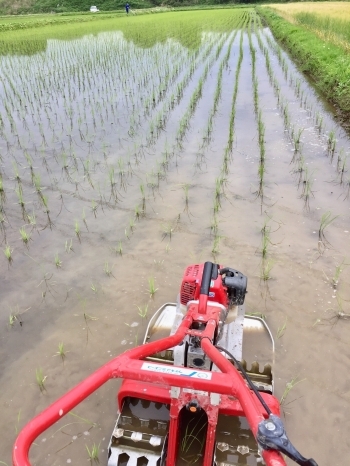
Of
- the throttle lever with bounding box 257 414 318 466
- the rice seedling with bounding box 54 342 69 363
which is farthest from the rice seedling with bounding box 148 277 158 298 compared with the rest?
the throttle lever with bounding box 257 414 318 466

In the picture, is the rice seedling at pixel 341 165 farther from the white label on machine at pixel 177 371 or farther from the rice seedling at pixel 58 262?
the white label on machine at pixel 177 371

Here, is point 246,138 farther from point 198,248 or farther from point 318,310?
point 318,310

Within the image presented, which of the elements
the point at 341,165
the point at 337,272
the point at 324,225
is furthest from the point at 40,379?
the point at 341,165

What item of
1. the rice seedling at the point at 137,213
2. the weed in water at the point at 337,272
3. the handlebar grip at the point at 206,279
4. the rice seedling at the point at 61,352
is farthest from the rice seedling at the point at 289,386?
the rice seedling at the point at 137,213

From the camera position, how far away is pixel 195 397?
1.61 metres

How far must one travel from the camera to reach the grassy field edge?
672 cm

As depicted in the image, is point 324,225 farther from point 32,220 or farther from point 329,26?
point 329,26

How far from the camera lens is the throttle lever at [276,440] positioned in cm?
102

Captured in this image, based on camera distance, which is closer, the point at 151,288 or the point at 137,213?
the point at 151,288

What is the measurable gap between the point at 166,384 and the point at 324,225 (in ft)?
8.65

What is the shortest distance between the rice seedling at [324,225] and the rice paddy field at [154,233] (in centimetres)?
2

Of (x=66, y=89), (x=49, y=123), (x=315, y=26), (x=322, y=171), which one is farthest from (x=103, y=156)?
(x=315, y=26)

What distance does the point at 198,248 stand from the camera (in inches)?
130

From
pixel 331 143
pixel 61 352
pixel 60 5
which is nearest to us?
pixel 61 352
